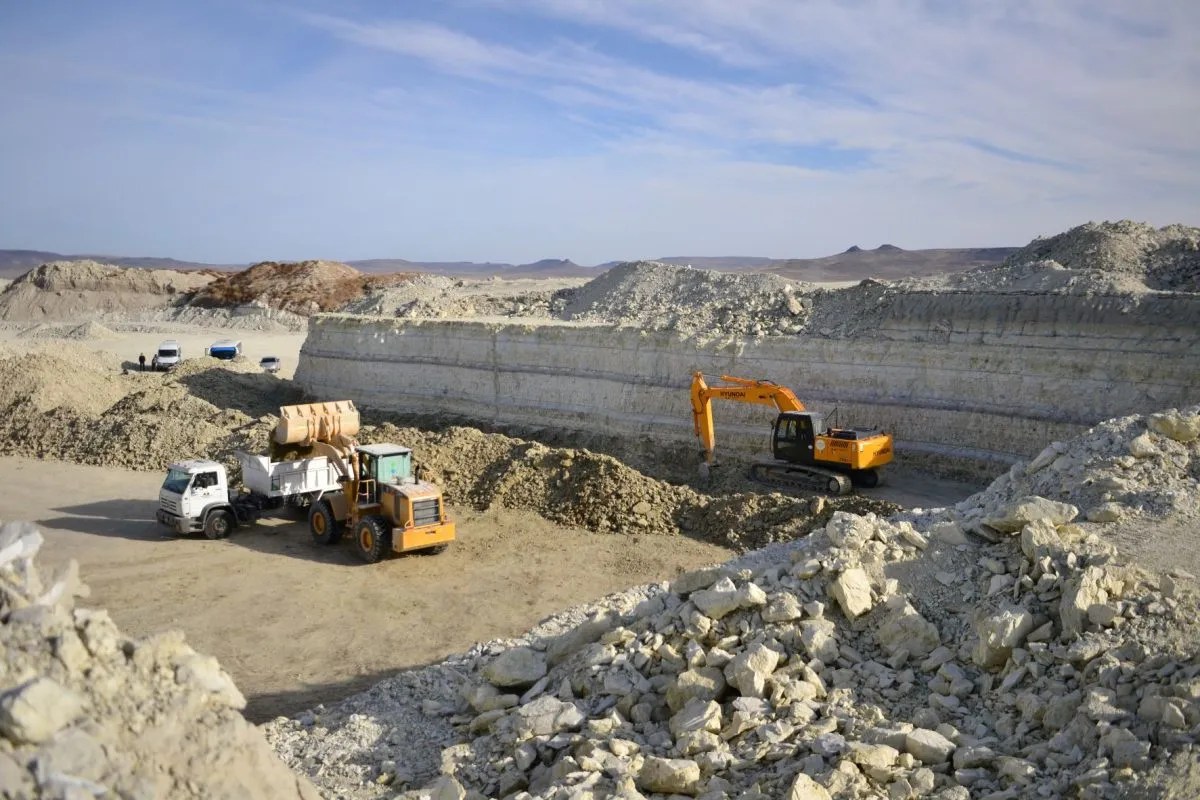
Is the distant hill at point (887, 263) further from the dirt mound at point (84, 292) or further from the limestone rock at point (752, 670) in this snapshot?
the limestone rock at point (752, 670)

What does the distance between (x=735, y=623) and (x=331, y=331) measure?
2103 centimetres

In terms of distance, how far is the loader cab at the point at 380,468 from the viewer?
48.7ft

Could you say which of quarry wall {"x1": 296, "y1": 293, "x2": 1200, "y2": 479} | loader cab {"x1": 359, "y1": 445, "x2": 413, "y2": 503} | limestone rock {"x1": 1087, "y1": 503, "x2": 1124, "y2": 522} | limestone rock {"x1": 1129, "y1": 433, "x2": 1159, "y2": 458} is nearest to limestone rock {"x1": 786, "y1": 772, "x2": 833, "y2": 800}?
limestone rock {"x1": 1087, "y1": 503, "x2": 1124, "y2": 522}

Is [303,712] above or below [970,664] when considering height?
below

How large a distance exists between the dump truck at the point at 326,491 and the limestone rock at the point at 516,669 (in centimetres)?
576

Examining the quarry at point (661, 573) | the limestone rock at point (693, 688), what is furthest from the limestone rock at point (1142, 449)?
the limestone rock at point (693, 688)

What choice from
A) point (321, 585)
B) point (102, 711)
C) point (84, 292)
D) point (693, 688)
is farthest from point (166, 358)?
point (102, 711)

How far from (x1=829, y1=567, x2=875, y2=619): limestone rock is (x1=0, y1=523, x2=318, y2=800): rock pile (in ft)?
14.7

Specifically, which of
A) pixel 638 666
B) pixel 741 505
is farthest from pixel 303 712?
pixel 741 505

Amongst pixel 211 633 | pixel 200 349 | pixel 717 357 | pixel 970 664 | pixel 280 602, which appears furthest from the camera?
pixel 200 349

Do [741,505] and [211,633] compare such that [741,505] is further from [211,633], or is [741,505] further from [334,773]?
[334,773]

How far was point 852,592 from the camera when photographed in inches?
317

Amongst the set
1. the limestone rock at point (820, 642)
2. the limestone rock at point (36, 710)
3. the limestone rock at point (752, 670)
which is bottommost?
the limestone rock at point (752, 670)

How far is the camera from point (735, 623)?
8.09m
